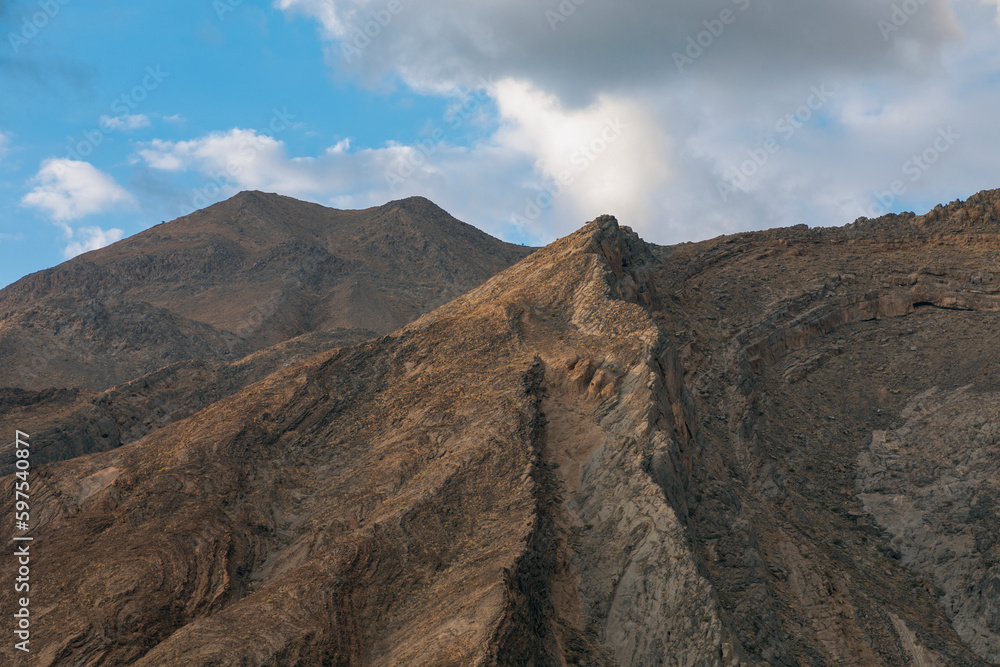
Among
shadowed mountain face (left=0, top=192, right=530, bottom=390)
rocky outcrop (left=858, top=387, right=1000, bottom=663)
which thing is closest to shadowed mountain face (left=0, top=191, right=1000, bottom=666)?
rocky outcrop (left=858, top=387, right=1000, bottom=663)

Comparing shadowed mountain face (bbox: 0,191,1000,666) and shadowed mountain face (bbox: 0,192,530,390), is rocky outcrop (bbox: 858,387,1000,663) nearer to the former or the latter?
shadowed mountain face (bbox: 0,191,1000,666)

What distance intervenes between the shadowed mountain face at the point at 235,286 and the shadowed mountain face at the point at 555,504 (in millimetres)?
32056

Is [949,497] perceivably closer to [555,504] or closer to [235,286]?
[555,504]

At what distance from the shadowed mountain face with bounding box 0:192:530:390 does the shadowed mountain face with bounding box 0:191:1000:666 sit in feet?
105

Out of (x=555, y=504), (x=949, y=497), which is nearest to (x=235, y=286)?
(x=555, y=504)

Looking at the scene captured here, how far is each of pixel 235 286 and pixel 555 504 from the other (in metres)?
73.1

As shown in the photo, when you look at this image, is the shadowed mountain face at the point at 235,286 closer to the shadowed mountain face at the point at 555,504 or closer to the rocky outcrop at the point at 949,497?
the shadowed mountain face at the point at 555,504

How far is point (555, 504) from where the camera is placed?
22.7m

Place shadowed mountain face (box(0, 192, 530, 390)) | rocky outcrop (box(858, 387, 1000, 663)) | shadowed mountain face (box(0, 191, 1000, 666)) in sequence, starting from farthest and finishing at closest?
1. shadowed mountain face (box(0, 192, 530, 390))
2. rocky outcrop (box(858, 387, 1000, 663))
3. shadowed mountain face (box(0, 191, 1000, 666))

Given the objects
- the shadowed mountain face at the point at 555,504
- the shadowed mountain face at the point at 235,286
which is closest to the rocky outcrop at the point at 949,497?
the shadowed mountain face at the point at 555,504

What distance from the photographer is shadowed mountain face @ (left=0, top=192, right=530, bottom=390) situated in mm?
66125

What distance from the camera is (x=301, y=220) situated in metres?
108

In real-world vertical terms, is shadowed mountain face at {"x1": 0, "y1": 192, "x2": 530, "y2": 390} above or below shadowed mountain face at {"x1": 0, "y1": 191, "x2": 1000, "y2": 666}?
above

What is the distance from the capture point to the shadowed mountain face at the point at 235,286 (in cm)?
6612
